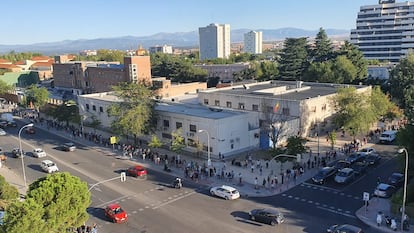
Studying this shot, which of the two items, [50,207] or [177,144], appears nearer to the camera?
[50,207]

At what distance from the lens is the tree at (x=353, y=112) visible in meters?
46.5

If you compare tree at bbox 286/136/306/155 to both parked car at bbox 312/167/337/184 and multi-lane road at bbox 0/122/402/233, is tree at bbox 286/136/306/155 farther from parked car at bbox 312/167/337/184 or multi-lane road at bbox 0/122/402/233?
multi-lane road at bbox 0/122/402/233

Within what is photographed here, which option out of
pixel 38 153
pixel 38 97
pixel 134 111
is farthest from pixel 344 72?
pixel 38 97

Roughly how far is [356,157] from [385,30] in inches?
4797

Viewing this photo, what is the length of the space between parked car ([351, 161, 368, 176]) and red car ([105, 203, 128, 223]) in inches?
890

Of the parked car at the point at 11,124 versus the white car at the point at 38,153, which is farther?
the parked car at the point at 11,124

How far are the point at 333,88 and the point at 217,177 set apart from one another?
36777mm

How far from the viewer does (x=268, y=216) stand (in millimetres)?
27391

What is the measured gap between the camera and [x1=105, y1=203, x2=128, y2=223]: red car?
1117 inches

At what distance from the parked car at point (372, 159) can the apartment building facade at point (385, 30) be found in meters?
109

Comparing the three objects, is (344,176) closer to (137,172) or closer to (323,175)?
(323,175)

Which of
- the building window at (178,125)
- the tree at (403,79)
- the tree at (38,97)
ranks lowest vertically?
the building window at (178,125)

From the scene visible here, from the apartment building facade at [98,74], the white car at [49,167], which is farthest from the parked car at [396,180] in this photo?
the apartment building facade at [98,74]

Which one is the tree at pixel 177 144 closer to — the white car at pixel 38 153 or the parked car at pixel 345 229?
the white car at pixel 38 153
